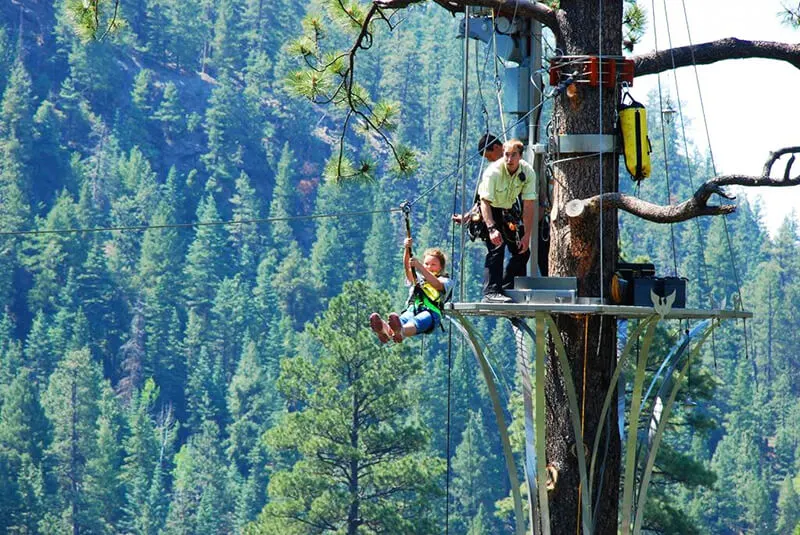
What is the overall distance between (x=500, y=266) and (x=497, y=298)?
252 mm

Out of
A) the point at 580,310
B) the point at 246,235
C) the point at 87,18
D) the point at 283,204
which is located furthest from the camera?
the point at 283,204

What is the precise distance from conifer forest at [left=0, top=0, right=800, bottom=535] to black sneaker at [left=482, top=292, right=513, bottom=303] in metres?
24.3

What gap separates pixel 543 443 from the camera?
971 cm

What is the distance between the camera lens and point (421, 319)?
11680 millimetres

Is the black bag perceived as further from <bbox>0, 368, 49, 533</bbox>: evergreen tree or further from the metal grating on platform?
<bbox>0, 368, 49, 533</bbox>: evergreen tree

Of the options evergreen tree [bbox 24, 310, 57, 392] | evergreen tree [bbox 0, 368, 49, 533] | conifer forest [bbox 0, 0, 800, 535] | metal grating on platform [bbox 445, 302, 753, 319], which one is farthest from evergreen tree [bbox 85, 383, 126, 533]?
metal grating on platform [bbox 445, 302, 753, 319]

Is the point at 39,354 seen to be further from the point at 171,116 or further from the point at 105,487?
the point at 171,116

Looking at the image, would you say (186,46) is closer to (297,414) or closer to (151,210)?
(151,210)

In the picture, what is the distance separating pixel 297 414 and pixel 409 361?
11.8 feet

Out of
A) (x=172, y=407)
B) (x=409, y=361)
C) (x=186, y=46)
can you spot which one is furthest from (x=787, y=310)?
(x=409, y=361)

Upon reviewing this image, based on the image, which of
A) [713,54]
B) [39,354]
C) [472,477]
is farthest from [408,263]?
[39,354]

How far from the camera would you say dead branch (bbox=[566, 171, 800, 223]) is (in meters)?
9.41

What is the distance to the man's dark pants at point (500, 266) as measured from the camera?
10.0m

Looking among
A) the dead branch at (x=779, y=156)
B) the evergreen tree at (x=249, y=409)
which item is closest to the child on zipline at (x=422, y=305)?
the dead branch at (x=779, y=156)
